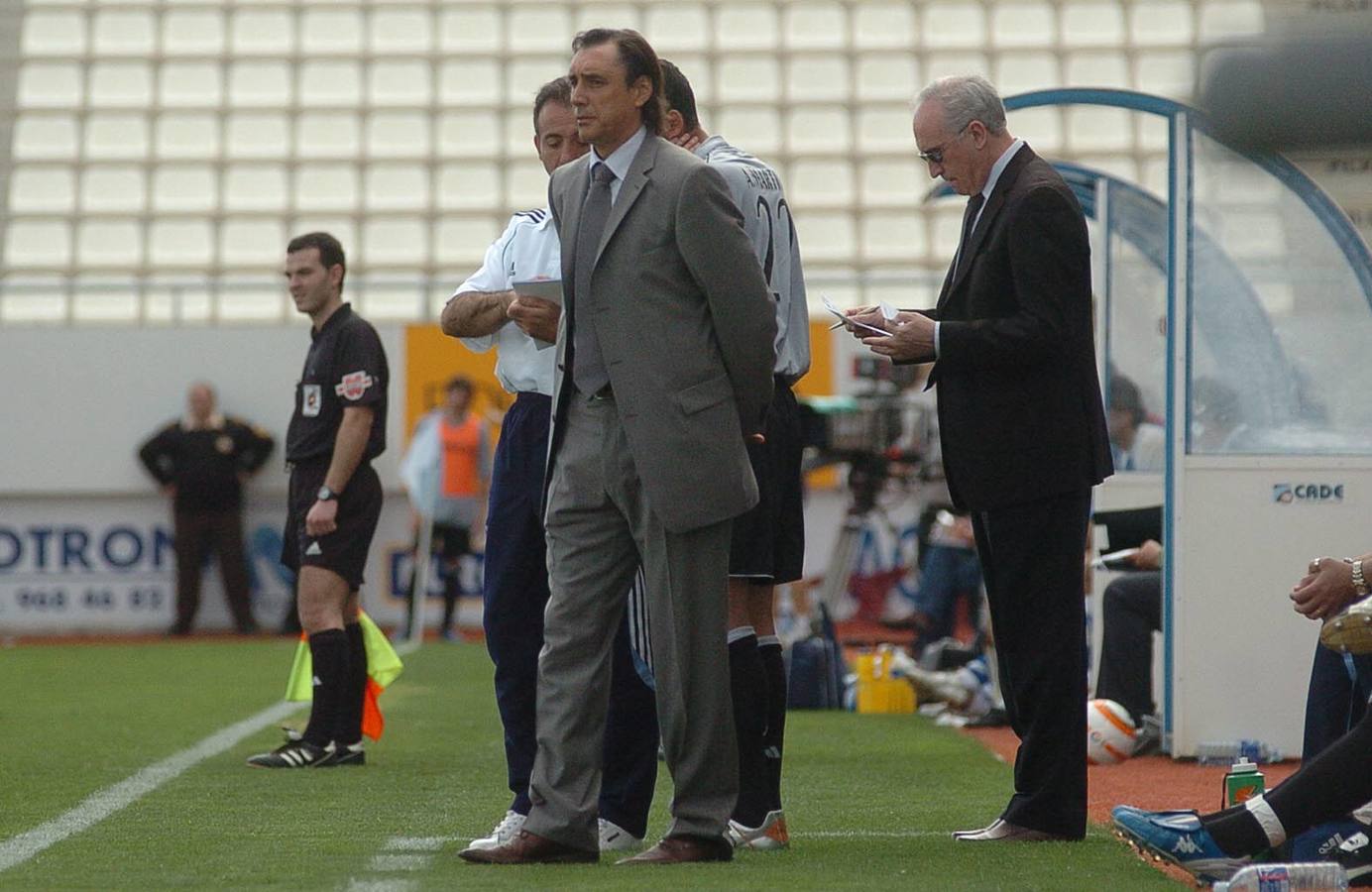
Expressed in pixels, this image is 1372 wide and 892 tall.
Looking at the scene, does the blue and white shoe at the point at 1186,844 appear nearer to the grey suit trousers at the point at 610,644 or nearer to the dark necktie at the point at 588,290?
the grey suit trousers at the point at 610,644

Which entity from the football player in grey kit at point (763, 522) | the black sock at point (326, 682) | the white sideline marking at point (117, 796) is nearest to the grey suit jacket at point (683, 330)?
the football player in grey kit at point (763, 522)

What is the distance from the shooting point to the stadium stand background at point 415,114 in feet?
61.3

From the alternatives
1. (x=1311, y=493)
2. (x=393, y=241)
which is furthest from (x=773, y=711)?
(x=393, y=241)

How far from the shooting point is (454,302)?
4.17 meters

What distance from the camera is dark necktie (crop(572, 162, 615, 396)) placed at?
12.3ft

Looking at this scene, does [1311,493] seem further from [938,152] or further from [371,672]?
[371,672]

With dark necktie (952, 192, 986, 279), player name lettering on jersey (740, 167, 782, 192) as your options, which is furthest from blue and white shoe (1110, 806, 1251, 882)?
player name lettering on jersey (740, 167, 782, 192)

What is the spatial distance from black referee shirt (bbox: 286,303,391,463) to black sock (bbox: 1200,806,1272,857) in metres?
3.61

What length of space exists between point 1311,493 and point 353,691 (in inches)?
132

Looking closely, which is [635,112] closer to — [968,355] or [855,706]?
[968,355]

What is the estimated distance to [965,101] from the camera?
172 inches

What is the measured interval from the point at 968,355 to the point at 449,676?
7.04 metres

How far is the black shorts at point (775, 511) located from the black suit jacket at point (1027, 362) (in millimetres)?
354

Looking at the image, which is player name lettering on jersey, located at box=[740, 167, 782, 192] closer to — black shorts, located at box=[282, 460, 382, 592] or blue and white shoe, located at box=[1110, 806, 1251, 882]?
blue and white shoe, located at box=[1110, 806, 1251, 882]
